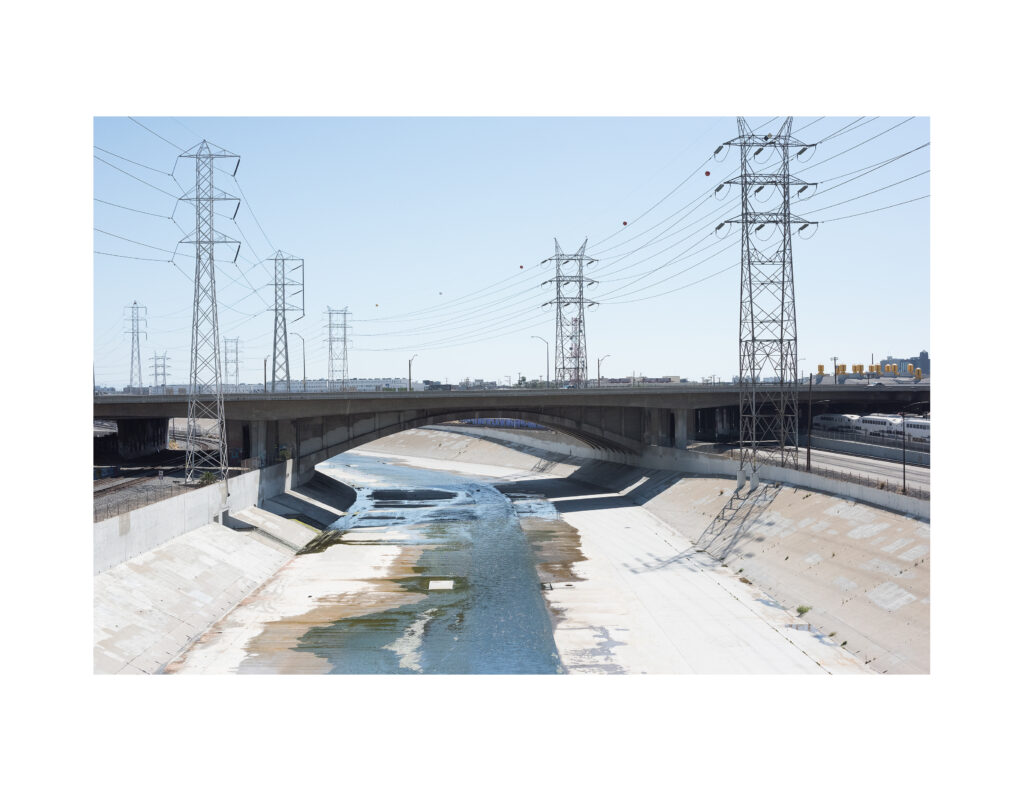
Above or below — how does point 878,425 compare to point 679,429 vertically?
above

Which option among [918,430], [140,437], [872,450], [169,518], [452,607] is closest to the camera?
[452,607]

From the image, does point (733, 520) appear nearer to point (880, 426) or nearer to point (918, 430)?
point (918, 430)

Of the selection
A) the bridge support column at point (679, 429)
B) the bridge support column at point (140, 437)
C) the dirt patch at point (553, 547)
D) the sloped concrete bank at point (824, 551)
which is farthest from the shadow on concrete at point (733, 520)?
the bridge support column at point (140, 437)

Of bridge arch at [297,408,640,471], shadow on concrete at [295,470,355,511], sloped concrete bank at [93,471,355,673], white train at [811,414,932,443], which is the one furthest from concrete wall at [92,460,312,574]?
white train at [811,414,932,443]

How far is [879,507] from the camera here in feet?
174

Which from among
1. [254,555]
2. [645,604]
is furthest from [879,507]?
[254,555]

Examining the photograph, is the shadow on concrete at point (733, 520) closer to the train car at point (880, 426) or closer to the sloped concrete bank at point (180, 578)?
the sloped concrete bank at point (180, 578)

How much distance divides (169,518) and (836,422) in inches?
3529

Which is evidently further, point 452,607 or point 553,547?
point 553,547

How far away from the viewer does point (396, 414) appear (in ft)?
301

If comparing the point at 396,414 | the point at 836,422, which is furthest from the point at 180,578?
the point at 836,422

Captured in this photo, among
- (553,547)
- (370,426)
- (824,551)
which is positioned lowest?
(553,547)

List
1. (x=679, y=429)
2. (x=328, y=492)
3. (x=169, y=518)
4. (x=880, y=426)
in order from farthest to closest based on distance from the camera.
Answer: (x=880, y=426) → (x=679, y=429) → (x=328, y=492) → (x=169, y=518)

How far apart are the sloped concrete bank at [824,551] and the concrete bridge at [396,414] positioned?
1025 cm
